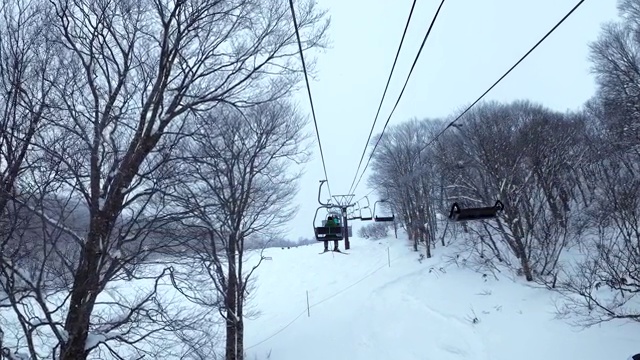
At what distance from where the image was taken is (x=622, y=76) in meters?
16.9

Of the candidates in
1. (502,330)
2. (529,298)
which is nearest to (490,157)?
(529,298)

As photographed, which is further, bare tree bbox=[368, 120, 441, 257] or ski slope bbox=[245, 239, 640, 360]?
bare tree bbox=[368, 120, 441, 257]

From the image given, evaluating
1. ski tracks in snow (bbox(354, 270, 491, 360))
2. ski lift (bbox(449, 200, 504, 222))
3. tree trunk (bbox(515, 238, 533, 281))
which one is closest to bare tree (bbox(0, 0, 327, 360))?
ski lift (bbox(449, 200, 504, 222))

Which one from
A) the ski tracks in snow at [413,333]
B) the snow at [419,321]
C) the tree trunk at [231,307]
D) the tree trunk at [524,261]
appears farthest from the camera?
the tree trunk at [524,261]

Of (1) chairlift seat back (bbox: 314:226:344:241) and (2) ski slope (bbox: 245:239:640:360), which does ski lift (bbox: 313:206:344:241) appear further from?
(2) ski slope (bbox: 245:239:640:360)

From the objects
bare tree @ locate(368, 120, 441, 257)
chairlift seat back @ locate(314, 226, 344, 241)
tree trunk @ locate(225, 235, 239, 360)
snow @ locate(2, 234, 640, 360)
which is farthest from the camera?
bare tree @ locate(368, 120, 441, 257)

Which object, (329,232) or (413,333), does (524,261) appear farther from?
(329,232)

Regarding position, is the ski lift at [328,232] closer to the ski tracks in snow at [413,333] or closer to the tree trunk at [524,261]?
the ski tracks in snow at [413,333]

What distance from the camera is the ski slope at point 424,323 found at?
32.2 ft

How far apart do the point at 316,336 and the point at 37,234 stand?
11.5m

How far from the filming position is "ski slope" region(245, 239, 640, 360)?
32.2 feet

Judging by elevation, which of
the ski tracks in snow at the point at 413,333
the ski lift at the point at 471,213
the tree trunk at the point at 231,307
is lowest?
the ski tracks in snow at the point at 413,333

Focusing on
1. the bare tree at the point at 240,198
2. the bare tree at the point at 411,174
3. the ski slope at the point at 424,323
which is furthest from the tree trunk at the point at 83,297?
the bare tree at the point at 411,174

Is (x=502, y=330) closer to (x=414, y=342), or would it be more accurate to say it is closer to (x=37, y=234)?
(x=414, y=342)
